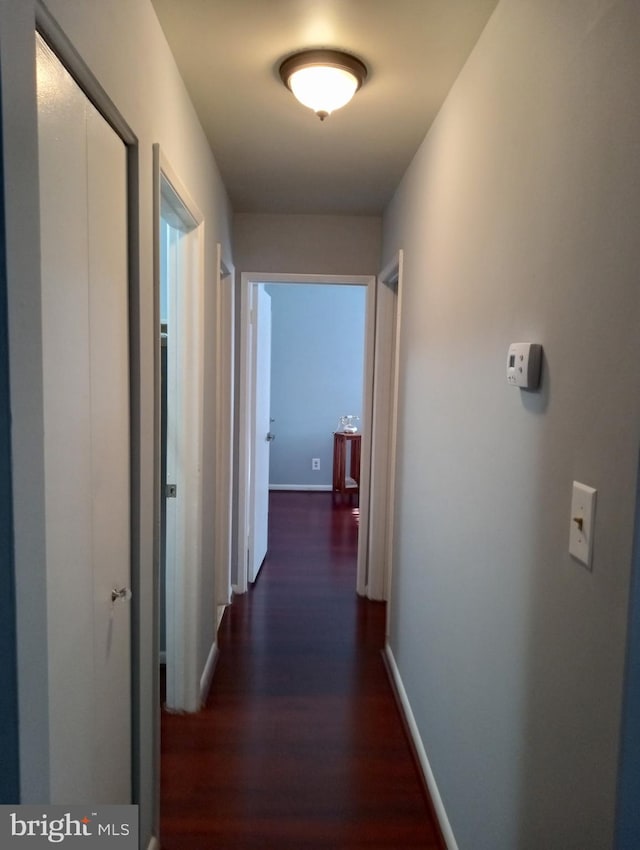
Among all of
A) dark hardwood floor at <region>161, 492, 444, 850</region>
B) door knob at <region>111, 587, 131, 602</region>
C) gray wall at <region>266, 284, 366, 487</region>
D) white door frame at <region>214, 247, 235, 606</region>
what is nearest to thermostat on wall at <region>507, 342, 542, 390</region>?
door knob at <region>111, 587, 131, 602</region>

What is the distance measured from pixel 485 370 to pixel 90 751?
4.10 ft

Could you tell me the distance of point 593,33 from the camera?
90cm

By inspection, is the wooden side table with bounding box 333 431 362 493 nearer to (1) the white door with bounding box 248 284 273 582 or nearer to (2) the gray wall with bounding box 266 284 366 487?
(2) the gray wall with bounding box 266 284 366 487

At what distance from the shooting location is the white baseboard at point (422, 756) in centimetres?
164

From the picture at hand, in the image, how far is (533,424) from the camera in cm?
111

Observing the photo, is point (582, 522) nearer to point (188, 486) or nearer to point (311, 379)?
point (188, 486)

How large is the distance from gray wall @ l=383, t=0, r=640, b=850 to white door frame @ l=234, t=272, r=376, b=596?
4.68 ft

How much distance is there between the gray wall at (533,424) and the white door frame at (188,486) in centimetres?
89

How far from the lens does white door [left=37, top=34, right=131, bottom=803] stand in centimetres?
93

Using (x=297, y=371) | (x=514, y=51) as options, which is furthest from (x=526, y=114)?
(x=297, y=371)

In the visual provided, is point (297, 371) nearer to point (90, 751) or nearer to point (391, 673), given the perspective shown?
point (391, 673)

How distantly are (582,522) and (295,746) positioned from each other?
170cm

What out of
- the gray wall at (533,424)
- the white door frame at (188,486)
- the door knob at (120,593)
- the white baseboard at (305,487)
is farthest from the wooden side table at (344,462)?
the door knob at (120,593)

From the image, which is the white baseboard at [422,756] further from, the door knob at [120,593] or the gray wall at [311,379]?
the gray wall at [311,379]
